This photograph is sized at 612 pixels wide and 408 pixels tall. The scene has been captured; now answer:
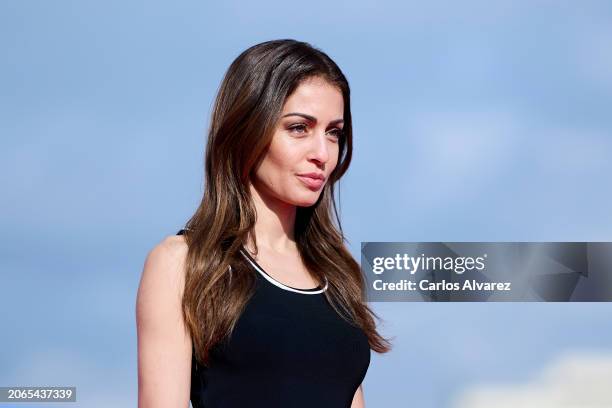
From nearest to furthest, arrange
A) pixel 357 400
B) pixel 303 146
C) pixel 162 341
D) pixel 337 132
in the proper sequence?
pixel 162 341 < pixel 303 146 < pixel 337 132 < pixel 357 400

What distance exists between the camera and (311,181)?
74.5 inches

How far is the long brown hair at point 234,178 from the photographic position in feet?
5.83

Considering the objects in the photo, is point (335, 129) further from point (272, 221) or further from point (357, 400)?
point (357, 400)

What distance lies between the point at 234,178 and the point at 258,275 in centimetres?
20

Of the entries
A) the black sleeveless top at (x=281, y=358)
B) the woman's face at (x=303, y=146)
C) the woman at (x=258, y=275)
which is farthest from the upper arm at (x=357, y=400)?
the woman's face at (x=303, y=146)

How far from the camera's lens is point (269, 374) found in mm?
1779

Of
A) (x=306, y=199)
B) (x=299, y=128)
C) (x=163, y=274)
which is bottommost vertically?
(x=163, y=274)

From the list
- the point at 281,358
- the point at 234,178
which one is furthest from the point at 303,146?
the point at 281,358

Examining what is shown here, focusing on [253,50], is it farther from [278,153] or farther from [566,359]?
[566,359]

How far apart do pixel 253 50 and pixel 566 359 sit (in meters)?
2.12

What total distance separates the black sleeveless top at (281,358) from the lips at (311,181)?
185mm

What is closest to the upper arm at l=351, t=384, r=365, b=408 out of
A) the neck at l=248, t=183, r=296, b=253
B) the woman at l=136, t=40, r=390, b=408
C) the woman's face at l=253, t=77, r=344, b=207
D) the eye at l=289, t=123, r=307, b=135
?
the woman at l=136, t=40, r=390, b=408

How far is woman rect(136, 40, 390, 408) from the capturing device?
1.76 m

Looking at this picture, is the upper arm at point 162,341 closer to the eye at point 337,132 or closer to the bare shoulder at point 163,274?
the bare shoulder at point 163,274
